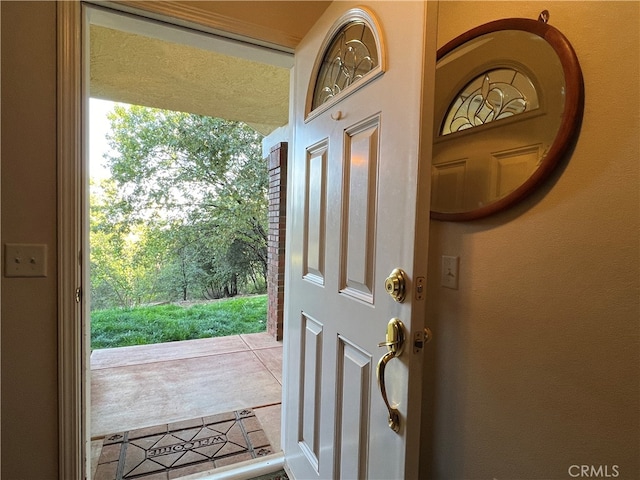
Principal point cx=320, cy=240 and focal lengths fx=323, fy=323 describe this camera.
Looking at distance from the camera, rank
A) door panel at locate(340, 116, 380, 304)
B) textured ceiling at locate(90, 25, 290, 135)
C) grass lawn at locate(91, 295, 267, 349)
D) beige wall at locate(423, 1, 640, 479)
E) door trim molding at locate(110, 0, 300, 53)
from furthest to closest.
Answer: grass lawn at locate(91, 295, 267, 349), textured ceiling at locate(90, 25, 290, 135), door trim molding at locate(110, 0, 300, 53), door panel at locate(340, 116, 380, 304), beige wall at locate(423, 1, 640, 479)

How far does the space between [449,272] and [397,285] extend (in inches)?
18.3

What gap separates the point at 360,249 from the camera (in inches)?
37.0

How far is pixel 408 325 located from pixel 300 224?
0.69m

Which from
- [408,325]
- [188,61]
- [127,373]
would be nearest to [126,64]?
[188,61]

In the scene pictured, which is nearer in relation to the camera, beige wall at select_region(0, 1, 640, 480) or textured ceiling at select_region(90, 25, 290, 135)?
beige wall at select_region(0, 1, 640, 480)

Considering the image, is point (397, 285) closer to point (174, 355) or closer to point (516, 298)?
point (516, 298)

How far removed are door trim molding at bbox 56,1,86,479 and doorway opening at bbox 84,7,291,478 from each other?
0.23 ft

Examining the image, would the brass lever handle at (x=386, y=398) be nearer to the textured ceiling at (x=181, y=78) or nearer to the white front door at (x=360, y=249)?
the white front door at (x=360, y=249)

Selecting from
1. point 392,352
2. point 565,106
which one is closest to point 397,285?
point 392,352

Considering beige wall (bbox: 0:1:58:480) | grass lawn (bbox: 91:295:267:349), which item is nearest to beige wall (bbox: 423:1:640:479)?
beige wall (bbox: 0:1:58:480)

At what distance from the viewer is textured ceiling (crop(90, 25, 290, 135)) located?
194 centimetres

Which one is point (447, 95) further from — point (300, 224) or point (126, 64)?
point (126, 64)

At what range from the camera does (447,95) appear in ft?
3.73

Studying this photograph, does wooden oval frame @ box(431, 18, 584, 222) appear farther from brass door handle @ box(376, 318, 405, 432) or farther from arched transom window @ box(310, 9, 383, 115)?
brass door handle @ box(376, 318, 405, 432)
